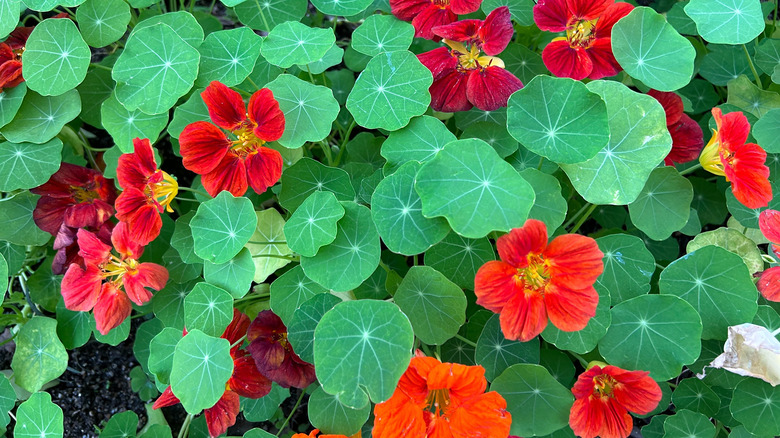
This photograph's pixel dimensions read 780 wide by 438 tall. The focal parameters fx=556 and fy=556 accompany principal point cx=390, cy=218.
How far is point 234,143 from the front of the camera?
1.52 meters

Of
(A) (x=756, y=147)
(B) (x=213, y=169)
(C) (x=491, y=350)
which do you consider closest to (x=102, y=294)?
(B) (x=213, y=169)

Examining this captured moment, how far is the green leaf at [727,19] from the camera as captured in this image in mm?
1586

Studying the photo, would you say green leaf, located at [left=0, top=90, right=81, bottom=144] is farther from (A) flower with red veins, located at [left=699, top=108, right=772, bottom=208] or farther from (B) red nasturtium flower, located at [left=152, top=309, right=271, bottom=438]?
(A) flower with red veins, located at [left=699, top=108, right=772, bottom=208]

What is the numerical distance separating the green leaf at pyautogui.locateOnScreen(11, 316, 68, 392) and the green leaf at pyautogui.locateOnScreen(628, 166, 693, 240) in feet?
6.10

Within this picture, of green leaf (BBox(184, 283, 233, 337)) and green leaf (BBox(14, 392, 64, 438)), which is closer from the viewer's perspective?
green leaf (BBox(184, 283, 233, 337))

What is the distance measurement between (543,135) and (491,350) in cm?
62

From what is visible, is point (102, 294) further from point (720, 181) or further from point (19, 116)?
point (720, 181)

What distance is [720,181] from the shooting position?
6.23 ft

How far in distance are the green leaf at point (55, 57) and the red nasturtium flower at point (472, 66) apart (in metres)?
1.07

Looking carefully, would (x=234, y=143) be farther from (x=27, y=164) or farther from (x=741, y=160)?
(x=741, y=160)


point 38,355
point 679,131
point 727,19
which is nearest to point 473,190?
point 679,131

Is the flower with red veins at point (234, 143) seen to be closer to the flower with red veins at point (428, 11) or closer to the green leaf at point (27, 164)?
the flower with red veins at point (428, 11)

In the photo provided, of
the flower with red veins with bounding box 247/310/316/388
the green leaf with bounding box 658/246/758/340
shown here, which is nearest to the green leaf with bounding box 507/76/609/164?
the green leaf with bounding box 658/246/758/340

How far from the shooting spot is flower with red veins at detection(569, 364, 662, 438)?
1325 mm
